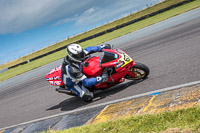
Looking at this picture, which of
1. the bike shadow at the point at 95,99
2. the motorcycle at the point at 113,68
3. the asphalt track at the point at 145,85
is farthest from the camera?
the bike shadow at the point at 95,99

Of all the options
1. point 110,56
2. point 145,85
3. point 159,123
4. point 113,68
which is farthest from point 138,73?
point 159,123

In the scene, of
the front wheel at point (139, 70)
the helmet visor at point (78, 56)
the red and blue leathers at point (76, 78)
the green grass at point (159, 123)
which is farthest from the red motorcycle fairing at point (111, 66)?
the green grass at point (159, 123)

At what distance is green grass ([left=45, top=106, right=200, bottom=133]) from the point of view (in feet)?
10.3

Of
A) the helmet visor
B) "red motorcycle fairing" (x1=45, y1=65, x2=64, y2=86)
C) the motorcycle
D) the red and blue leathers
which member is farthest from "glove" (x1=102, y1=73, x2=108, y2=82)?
"red motorcycle fairing" (x1=45, y1=65, x2=64, y2=86)

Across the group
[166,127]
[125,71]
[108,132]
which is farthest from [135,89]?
[166,127]

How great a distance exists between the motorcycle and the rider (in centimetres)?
18

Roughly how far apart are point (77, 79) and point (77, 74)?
0.19 m

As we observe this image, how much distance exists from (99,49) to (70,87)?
1.51 m

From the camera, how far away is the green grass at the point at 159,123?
10.3 feet

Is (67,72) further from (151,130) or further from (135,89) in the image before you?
(151,130)

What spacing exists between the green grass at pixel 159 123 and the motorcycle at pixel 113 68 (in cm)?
240

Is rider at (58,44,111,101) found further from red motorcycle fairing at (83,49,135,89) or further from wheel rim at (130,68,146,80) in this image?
wheel rim at (130,68,146,80)

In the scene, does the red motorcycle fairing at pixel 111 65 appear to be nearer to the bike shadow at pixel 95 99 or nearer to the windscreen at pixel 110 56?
the windscreen at pixel 110 56

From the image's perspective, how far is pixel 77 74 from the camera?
6297 millimetres
